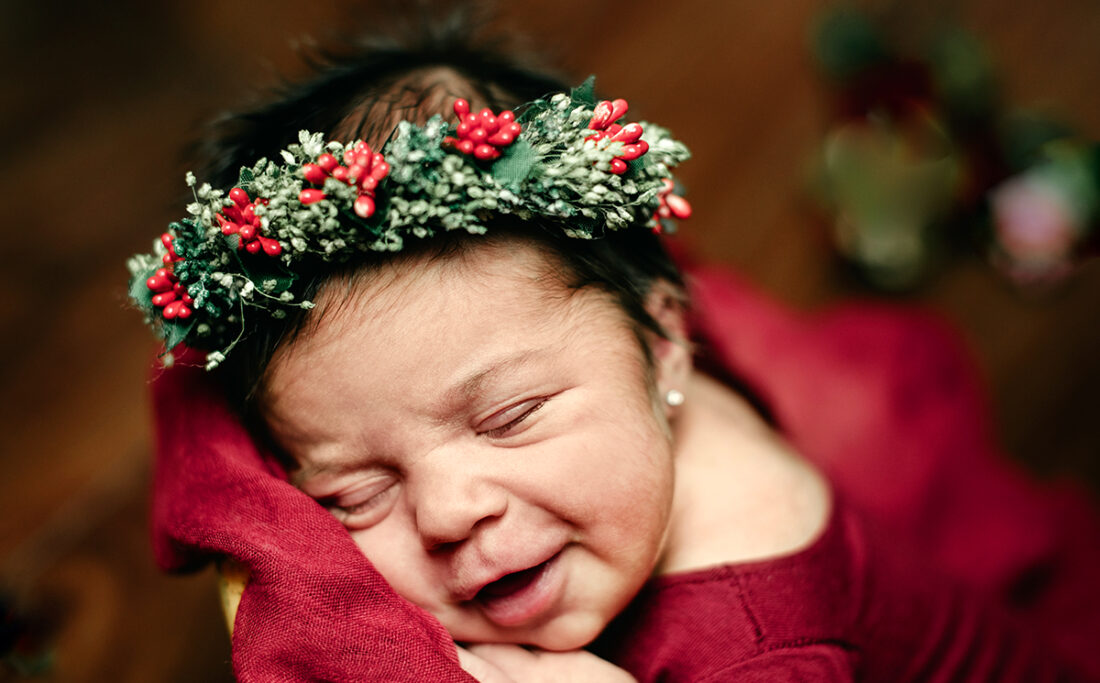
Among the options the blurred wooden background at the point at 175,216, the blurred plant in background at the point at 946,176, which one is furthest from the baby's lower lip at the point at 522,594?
the blurred plant in background at the point at 946,176

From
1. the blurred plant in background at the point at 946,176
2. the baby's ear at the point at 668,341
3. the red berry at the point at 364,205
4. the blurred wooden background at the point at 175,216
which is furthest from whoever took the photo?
the blurred plant in background at the point at 946,176

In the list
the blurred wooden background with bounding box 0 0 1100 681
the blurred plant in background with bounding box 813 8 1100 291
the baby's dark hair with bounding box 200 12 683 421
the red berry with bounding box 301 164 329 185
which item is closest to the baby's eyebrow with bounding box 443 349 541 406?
the baby's dark hair with bounding box 200 12 683 421

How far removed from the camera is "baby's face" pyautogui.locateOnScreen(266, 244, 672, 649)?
0.80 metres

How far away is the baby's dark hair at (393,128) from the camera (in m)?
0.84

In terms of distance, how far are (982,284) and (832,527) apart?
1.08 metres

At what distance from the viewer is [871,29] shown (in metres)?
2.04

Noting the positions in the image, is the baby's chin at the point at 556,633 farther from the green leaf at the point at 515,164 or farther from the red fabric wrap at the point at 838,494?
the green leaf at the point at 515,164

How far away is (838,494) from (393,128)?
29.5 inches

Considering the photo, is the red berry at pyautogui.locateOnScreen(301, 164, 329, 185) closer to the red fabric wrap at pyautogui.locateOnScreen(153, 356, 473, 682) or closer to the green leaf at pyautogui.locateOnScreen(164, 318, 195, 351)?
the green leaf at pyautogui.locateOnScreen(164, 318, 195, 351)

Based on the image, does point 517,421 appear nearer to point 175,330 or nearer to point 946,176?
point 175,330

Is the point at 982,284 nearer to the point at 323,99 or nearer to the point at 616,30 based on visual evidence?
the point at 616,30

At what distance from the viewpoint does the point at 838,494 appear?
1.12 metres

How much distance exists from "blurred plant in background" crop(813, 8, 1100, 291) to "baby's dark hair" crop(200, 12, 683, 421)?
1.00m

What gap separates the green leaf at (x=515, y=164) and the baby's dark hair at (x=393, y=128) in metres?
0.08
